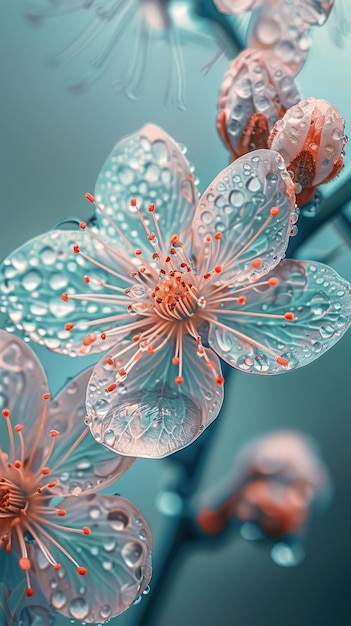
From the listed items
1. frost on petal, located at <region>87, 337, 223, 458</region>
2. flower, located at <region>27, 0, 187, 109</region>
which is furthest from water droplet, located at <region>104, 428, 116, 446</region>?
flower, located at <region>27, 0, 187, 109</region>

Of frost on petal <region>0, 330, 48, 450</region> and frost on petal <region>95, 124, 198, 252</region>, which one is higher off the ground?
frost on petal <region>95, 124, 198, 252</region>

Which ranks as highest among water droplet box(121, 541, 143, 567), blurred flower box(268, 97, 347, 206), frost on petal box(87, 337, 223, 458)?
blurred flower box(268, 97, 347, 206)

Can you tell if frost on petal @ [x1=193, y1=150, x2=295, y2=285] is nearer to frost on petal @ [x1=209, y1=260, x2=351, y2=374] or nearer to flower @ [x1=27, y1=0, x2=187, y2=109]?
frost on petal @ [x1=209, y1=260, x2=351, y2=374]

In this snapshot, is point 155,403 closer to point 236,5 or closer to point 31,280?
point 31,280

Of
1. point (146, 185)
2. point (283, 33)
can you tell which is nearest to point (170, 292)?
point (146, 185)

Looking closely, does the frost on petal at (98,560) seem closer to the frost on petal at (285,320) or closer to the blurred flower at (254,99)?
the frost on petal at (285,320)

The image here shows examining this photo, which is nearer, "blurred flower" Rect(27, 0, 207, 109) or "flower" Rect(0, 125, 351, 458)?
"flower" Rect(0, 125, 351, 458)

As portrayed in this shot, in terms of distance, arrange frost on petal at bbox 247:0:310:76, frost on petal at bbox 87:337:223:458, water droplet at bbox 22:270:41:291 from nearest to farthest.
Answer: frost on petal at bbox 87:337:223:458 → water droplet at bbox 22:270:41:291 → frost on petal at bbox 247:0:310:76

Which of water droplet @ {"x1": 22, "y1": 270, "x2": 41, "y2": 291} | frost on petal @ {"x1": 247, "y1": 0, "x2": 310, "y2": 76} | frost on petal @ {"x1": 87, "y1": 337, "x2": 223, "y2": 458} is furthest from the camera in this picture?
frost on petal @ {"x1": 247, "y1": 0, "x2": 310, "y2": 76}
